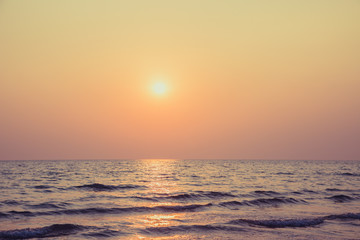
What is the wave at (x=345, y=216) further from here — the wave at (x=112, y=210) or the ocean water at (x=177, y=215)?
the wave at (x=112, y=210)

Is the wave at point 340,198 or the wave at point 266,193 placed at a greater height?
the wave at point 266,193

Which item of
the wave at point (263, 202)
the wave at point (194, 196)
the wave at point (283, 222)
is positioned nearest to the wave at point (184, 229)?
the wave at point (283, 222)

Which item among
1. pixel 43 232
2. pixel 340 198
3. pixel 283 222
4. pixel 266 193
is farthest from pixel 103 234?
pixel 340 198

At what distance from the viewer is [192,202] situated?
86.8ft

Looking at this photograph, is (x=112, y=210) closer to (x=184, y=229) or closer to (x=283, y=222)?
(x=184, y=229)

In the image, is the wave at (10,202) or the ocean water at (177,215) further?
the wave at (10,202)

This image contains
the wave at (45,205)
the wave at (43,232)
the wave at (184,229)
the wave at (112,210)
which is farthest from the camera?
the wave at (45,205)

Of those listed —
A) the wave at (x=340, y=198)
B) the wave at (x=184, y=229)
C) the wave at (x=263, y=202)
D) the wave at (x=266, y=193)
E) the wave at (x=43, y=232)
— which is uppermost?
the wave at (x=266, y=193)

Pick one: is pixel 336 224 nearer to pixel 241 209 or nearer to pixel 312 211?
pixel 312 211

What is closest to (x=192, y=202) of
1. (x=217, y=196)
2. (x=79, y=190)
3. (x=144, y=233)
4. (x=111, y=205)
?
(x=217, y=196)

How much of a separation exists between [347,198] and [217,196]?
38.5ft

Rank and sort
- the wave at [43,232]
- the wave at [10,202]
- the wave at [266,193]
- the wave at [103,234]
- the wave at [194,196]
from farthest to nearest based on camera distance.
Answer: the wave at [266,193] → the wave at [194,196] → the wave at [10,202] → the wave at [43,232] → the wave at [103,234]

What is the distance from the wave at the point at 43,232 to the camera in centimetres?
1557

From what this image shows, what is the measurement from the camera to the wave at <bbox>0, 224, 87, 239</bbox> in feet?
51.1
